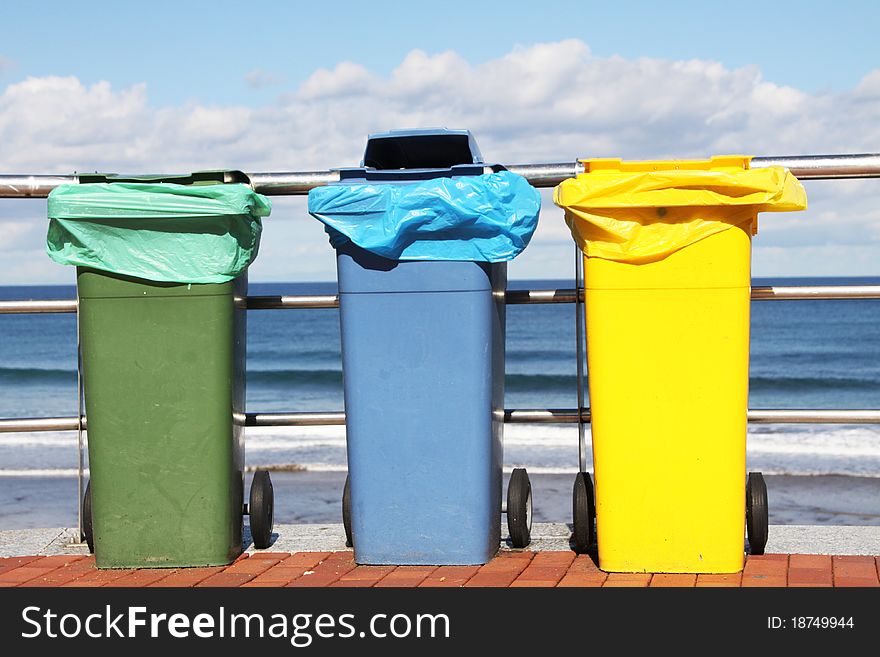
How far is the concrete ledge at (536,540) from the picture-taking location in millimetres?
3887

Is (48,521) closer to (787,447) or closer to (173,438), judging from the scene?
(173,438)

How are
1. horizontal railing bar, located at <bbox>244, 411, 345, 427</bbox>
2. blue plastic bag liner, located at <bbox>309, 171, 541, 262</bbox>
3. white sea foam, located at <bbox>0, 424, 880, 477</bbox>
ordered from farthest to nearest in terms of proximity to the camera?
white sea foam, located at <bbox>0, 424, 880, 477</bbox>
horizontal railing bar, located at <bbox>244, 411, 345, 427</bbox>
blue plastic bag liner, located at <bbox>309, 171, 541, 262</bbox>

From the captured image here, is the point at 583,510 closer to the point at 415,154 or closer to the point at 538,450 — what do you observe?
the point at 415,154

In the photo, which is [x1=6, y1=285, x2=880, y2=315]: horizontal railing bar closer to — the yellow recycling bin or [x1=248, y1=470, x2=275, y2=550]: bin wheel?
the yellow recycling bin

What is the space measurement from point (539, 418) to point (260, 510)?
3.42 ft

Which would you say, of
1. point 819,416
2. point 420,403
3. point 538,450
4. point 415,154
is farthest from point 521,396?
point 420,403

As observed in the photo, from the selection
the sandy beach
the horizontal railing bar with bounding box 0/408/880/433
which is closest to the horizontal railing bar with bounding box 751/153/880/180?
the horizontal railing bar with bounding box 0/408/880/433

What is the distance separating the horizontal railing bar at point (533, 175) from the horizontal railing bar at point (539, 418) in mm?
810

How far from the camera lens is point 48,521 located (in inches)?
286

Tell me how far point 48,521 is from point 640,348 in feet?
16.4

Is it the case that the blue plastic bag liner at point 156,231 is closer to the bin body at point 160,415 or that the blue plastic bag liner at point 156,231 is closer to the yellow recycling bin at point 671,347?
the bin body at point 160,415

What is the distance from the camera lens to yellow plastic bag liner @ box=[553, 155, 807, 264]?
350 cm

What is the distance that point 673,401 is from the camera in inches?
140

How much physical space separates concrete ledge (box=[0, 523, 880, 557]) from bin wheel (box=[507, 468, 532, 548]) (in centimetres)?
8
